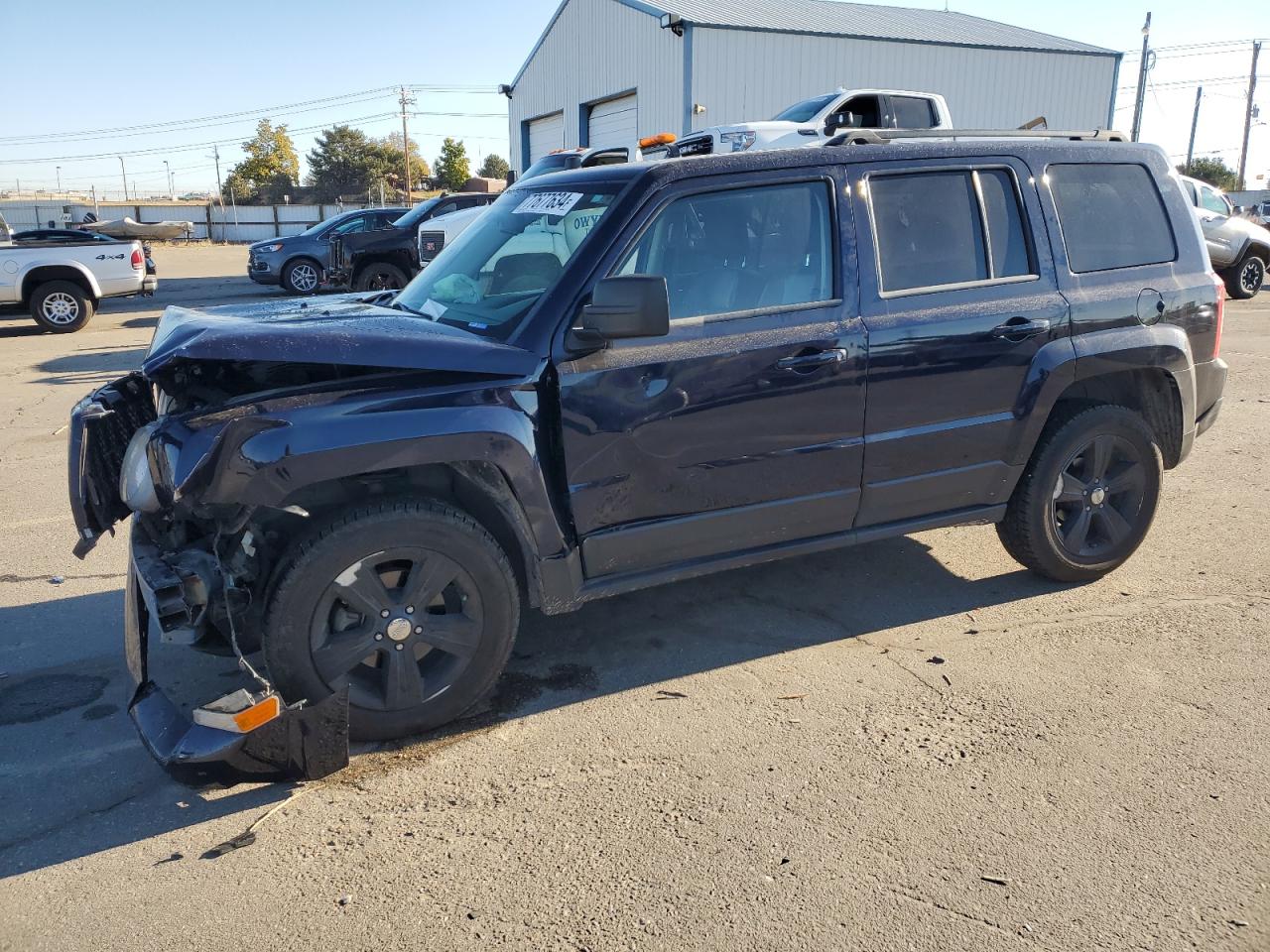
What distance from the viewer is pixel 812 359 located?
3803 millimetres

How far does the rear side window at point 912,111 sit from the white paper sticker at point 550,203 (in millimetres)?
11119

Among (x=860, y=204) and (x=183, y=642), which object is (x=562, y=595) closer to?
(x=183, y=642)

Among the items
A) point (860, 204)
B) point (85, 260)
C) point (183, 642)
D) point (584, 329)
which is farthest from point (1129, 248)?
point (85, 260)

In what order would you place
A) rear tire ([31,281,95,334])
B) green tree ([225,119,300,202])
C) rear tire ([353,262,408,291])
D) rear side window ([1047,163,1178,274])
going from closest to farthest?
rear side window ([1047,163,1178,274])
rear tire ([31,281,95,334])
rear tire ([353,262,408,291])
green tree ([225,119,300,202])

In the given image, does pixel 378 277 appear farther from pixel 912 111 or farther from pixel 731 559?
pixel 731 559

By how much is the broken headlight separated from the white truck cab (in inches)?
308

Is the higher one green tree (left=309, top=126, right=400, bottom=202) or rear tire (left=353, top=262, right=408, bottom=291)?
green tree (left=309, top=126, right=400, bottom=202)

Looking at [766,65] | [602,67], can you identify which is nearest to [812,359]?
[766,65]

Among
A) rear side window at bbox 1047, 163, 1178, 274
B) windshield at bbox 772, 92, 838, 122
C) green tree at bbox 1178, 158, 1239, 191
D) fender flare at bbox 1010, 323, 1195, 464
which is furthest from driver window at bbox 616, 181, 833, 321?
green tree at bbox 1178, 158, 1239, 191

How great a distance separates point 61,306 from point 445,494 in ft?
44.9

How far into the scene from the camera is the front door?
3.54 m

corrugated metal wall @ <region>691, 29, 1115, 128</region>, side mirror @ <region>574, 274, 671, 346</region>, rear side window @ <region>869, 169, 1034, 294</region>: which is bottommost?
side mirror @ <region>574, 274, 671, 346</region>

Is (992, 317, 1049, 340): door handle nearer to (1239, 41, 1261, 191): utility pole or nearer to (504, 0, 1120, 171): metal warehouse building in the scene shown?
(504, 0, 1120, 171): metal warehouse building

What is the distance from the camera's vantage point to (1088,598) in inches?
183
